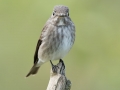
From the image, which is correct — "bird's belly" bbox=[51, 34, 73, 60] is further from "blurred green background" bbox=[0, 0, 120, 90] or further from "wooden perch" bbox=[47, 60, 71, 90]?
"blurred green background" bbox=[0, 0, 120, 90]

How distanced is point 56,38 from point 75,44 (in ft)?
9.39

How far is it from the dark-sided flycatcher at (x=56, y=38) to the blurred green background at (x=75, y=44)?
1962 mm

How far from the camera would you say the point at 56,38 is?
8.05 m

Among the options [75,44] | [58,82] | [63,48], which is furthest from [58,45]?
[75,44]

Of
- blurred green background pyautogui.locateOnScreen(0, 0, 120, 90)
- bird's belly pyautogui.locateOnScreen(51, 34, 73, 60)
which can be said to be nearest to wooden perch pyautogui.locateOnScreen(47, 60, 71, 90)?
bird's belly pyautogui.locateOnScreen(51, 34, 73, 60)

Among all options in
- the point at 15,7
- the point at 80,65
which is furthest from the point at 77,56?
the point at 15,7

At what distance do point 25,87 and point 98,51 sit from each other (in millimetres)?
1496

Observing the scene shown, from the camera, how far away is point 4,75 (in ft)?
35.8

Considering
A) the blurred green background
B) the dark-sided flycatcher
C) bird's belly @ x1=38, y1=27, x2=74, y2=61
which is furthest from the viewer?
the blurred green background

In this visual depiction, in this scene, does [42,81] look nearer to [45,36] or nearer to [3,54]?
[3,54]

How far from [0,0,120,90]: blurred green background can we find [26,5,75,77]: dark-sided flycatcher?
196 cm

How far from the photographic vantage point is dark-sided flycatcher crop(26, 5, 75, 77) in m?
7.81

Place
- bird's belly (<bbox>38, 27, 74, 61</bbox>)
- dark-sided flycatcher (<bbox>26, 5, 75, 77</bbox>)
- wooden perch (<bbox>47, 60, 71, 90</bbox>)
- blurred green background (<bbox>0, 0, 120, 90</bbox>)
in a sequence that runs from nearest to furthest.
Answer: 1. wooden perch (<bbox>47, 60, 71, 90</bbox>)
2. dark-sided flycatcher (<bbox>26, 5, 75, 77</bbox>)
3. bird's belly (<bbox>38, 27, 74, 61</bbox>)
4. blurred green background (<bbox>0, 0, 120, 90</bbox>)

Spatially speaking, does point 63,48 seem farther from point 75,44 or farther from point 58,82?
point 75,44
